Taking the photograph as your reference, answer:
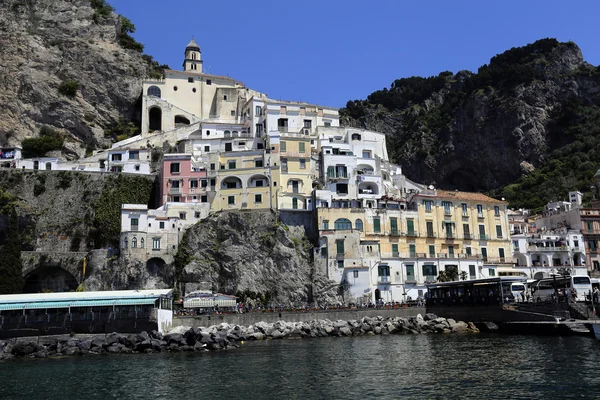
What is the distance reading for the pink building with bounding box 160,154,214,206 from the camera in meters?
66.9

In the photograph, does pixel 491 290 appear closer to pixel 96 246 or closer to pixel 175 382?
pixel 175 382

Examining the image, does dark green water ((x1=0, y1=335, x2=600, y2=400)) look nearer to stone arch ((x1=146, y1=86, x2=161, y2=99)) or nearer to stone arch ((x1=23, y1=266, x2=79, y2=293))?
stone arch ((x1=23, y1=266, x2=79, y2=293))

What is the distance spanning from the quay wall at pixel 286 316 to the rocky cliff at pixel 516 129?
49570 millimetres

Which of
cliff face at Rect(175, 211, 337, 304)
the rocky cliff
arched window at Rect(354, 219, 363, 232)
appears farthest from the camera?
the rocky cliff

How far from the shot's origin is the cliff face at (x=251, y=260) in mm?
57875

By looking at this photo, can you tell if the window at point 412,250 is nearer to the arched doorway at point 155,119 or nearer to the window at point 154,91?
the arched doorway at point 155,119

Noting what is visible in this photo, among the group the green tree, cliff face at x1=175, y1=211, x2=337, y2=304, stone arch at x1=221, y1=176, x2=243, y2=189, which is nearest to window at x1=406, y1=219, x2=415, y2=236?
cliff face at x1=175, y1=211, x2=337, y2=304

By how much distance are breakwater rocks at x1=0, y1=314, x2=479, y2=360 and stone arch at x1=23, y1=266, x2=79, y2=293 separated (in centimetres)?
1889

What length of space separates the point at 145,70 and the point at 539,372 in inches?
3071

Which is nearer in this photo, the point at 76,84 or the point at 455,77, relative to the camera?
the point at 76,84

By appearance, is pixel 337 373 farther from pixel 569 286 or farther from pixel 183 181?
pixel 183 181

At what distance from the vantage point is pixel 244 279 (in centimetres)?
5791

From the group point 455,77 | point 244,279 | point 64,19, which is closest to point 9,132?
point 64,19

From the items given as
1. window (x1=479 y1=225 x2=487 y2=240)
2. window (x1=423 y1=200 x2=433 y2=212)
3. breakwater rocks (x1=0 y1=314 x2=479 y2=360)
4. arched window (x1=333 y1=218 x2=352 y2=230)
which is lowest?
breakwater rocks (x1=0 y1=314 x2=479 y2=360)
